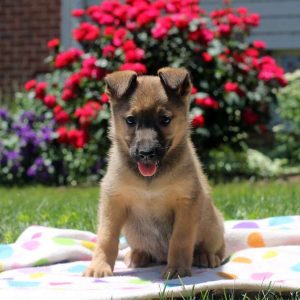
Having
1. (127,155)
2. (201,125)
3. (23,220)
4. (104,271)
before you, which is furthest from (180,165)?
(201,125)

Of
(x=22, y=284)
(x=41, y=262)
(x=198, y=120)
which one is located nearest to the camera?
(x=22, y=284)

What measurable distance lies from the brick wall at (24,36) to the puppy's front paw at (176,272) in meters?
8.69

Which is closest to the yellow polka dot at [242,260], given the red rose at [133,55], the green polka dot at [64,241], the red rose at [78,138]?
the green polka dot at [64,241]

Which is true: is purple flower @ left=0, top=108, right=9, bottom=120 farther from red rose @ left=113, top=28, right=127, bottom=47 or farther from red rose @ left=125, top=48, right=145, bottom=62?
red rose @ left=125, top=48, right=145, bottom=62

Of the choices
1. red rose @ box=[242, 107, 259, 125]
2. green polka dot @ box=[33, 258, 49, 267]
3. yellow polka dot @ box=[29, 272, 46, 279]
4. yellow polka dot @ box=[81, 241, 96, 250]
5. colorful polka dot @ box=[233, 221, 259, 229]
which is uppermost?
yellow polka dot @ box=[29, 272, 46, 279]

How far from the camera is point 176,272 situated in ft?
10.9

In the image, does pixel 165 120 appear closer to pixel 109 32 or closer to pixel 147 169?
pixel 147 169

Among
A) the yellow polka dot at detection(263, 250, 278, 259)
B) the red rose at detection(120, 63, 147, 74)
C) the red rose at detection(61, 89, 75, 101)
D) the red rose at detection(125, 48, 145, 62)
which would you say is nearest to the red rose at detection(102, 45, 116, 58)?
the red rose at detection(125, 48, 145, 62)

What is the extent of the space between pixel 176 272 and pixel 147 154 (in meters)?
0.63

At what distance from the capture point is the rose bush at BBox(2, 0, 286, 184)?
28.1 feet

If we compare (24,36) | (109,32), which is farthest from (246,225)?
(24,36)

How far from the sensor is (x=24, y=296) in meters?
2.76

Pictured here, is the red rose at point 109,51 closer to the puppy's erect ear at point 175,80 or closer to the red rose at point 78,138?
the red rose at point 78,138

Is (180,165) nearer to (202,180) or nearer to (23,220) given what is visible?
(202,180)
